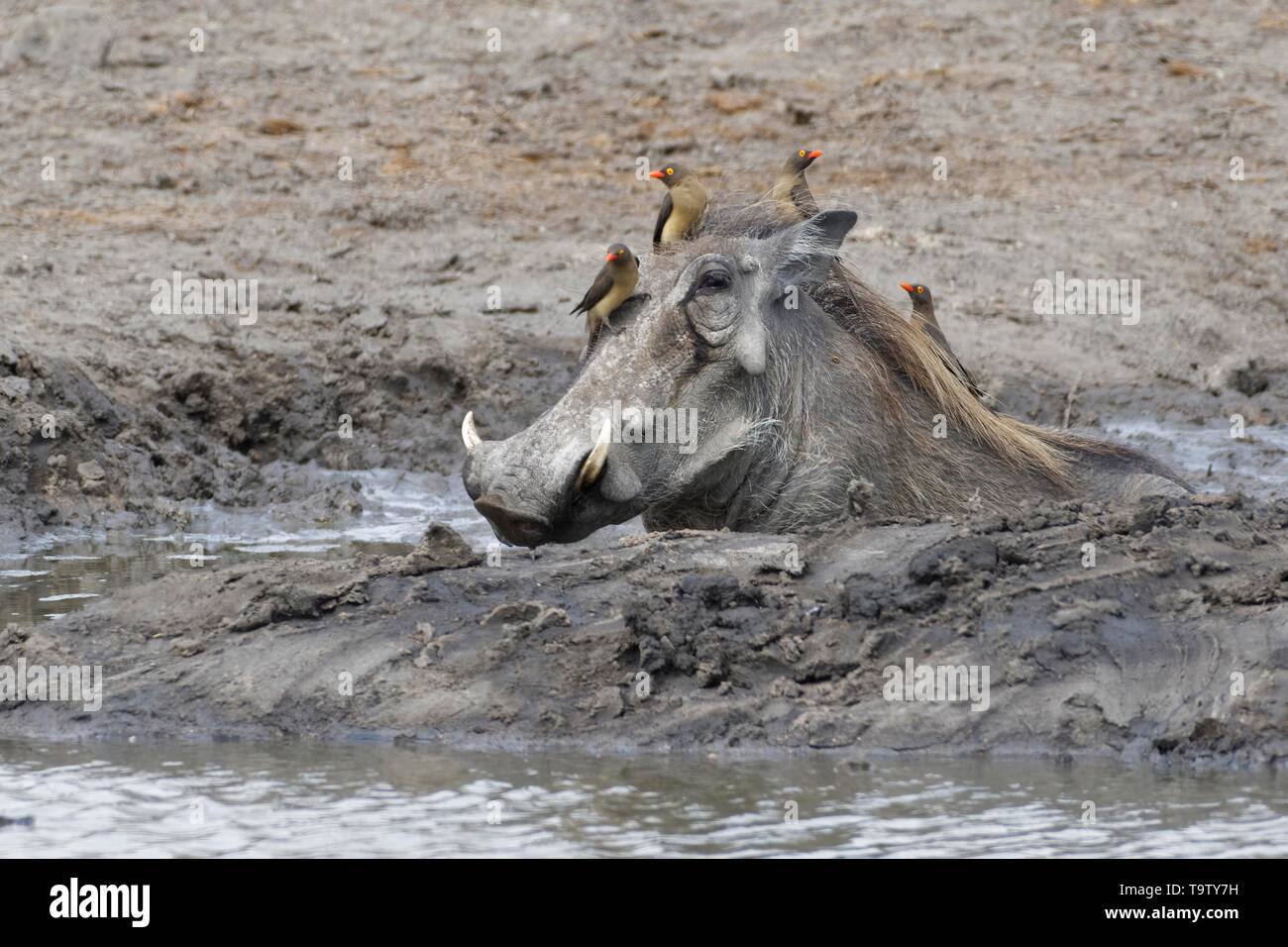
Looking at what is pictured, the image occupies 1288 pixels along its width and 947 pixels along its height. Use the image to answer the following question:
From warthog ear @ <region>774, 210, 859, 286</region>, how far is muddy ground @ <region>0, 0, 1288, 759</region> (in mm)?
Answer: 1185

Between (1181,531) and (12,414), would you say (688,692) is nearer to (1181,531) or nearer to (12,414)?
(1181,531)

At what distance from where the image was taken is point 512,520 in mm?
5918

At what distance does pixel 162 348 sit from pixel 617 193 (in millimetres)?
3681

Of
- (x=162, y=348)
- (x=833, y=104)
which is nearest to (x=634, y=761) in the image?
(x=162, y=348)

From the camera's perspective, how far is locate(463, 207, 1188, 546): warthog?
6.07 meters

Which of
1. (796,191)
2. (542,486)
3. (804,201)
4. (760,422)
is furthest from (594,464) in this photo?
(796,191)

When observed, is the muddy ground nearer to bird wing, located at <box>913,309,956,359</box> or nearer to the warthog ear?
the warthog ear

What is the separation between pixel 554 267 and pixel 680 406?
5.85m
